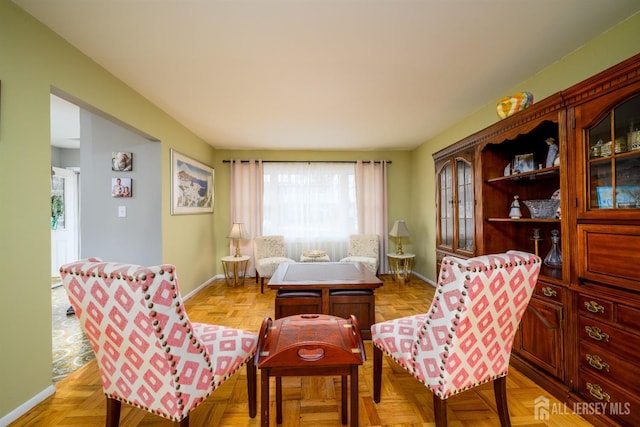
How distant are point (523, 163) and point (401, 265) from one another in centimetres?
330

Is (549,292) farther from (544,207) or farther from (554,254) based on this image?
(544,207)

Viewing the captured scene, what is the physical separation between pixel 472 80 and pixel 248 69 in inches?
80.5

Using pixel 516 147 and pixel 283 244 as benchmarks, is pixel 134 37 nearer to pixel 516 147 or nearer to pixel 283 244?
pixel 516 147

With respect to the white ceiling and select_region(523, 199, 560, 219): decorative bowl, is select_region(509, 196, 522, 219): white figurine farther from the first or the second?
the white ceiling

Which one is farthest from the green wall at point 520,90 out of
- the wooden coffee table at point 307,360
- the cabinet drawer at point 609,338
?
the wooden coffee table at point 307,360

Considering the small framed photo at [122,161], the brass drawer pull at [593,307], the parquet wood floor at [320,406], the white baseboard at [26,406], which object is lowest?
the parquet wood floor at [320,406]

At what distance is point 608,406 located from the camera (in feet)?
5.00

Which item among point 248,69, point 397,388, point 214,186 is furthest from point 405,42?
point 214,186

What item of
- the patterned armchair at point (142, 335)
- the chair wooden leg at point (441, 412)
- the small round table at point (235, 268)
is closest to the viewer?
the patterned armchair at point (142, 335)

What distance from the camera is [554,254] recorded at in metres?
2.21

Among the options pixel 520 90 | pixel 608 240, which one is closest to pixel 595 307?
pixel 608 240

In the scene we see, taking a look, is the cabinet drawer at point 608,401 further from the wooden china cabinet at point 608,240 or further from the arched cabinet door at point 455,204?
the arched cabinet door at point 455,204

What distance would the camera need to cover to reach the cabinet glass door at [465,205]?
110 inches

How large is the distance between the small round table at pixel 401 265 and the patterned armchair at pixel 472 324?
132 inches
